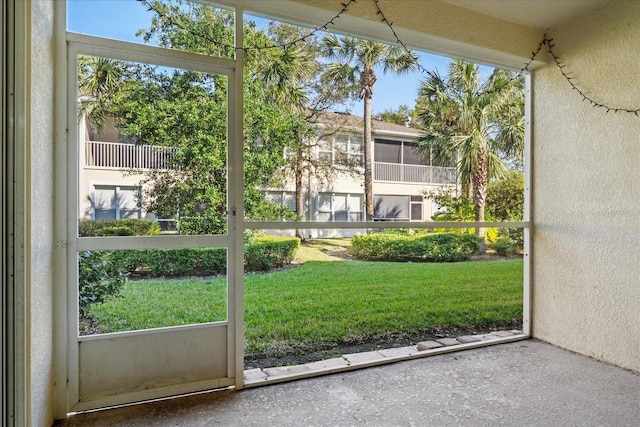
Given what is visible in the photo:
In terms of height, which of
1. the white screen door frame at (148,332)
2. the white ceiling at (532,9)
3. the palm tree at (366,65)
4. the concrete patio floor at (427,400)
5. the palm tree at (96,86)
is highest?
the white ceiling at (532,9)

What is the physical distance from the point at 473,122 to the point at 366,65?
1146 millimetres

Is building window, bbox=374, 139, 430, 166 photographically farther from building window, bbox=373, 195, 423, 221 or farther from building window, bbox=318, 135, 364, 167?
building window, bbox=373, 195, 423, 221

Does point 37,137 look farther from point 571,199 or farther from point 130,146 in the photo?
point 571,199

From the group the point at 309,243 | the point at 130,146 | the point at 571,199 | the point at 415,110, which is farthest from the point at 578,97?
the point at 130,146

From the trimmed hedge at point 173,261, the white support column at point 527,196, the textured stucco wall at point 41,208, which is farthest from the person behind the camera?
the white support column at point 527,196

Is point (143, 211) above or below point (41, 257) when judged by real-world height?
above

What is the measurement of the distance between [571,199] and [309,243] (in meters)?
2.22

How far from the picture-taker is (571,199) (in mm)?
2979

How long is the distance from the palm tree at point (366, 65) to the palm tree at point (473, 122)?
332mm

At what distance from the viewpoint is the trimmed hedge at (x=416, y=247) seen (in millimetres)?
3465

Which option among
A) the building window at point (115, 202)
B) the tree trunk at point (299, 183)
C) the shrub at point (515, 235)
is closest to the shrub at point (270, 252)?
the tree trunk at point (299, 183)

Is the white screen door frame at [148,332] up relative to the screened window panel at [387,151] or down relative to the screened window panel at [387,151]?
down

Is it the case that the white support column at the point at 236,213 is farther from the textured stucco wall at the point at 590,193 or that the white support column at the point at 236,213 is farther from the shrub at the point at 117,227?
the textured stucco wall at the point at 590,193

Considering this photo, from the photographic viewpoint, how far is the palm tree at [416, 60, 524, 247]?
10.3ft
